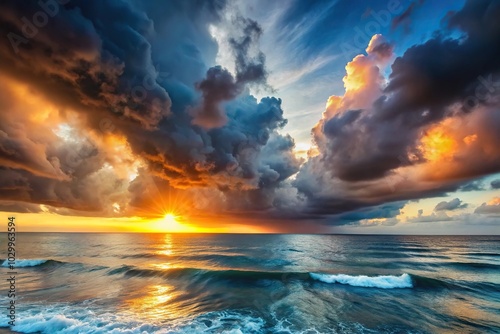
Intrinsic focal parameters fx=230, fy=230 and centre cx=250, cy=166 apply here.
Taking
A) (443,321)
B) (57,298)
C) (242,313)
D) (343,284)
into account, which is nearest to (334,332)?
(242,313)

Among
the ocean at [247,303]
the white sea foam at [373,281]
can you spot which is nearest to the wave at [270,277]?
the white sea foam at [373,281]

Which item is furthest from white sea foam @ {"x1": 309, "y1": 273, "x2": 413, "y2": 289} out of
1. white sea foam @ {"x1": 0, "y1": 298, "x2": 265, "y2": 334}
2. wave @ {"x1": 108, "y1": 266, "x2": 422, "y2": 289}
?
white sea foam @ {"x1": 0, "y1": 298, "x2": 265, "y2": 334}

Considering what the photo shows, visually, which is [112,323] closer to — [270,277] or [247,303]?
[247,303]

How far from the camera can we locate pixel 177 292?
2055 cm

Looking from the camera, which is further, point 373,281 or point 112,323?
point 373,281

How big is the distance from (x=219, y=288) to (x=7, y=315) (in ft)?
46.7

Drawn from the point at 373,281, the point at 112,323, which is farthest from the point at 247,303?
the point at 373,281

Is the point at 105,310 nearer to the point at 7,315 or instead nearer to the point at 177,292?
the point at 7,315

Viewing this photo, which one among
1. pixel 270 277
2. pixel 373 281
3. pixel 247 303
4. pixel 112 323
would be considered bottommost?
pixel 373 281

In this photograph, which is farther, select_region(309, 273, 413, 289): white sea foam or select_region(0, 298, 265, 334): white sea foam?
select_region(309, 273, 413, 289): white sea foam

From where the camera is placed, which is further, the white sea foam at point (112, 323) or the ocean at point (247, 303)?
the ocean at point (247, 303)

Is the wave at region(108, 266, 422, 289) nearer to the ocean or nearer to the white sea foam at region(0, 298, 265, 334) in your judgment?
the ocean

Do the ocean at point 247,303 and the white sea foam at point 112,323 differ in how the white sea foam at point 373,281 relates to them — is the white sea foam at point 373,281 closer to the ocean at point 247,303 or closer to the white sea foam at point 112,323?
the ocean at point 247,303

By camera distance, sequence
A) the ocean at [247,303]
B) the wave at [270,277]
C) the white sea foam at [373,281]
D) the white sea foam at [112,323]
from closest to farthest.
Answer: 1. the white sea foam at [112,323]
2. the ocean at [247,303]
3. the white sea foam at [373,281]
4. the wave at [270,277]
